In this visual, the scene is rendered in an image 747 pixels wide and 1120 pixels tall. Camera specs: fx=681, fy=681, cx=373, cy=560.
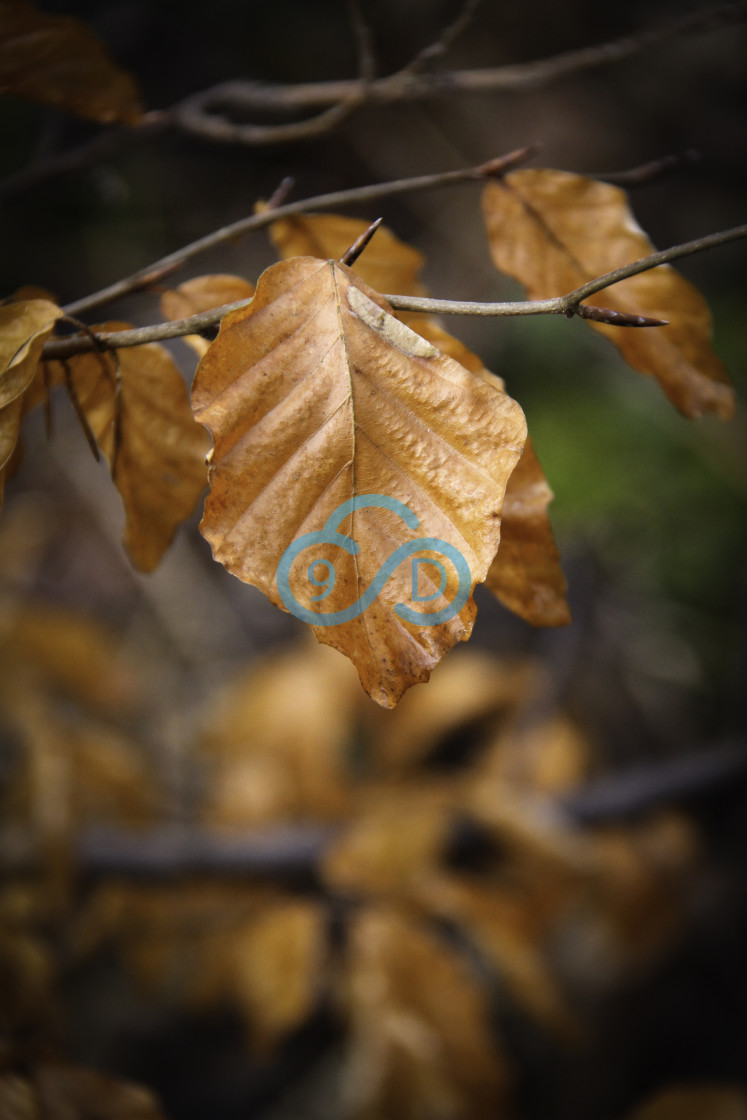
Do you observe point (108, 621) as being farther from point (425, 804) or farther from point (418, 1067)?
point (418, 1067)

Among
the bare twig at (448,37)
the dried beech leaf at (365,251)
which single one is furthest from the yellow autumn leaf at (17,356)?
the bare twig at (448,37)

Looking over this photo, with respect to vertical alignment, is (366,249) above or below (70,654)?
above

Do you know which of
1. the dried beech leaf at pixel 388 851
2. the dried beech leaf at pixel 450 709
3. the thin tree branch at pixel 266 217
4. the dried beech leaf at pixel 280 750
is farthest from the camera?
the dried beech leaf at pixel 450 709

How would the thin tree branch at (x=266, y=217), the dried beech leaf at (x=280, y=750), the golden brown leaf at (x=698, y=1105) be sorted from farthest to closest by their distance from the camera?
1. the dried beech leaf at (x=280, y=750)
2. the golden brown leaf at (x=698, y=1105)
3. the thin tree branch at (x=266, y=217)

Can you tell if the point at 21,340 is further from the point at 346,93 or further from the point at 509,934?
the point at 509,934

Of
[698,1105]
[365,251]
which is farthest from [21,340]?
[698,1105]

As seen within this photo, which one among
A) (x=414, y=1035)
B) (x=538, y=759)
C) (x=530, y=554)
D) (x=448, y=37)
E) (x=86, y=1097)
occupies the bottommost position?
(x=538, y=759)

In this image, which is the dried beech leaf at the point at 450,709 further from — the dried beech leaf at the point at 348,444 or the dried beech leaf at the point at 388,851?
the dried beech leaf at the point at 348,444

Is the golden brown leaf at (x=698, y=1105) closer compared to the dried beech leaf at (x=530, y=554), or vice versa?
the dried beech leaf at (x=530, y=554)
